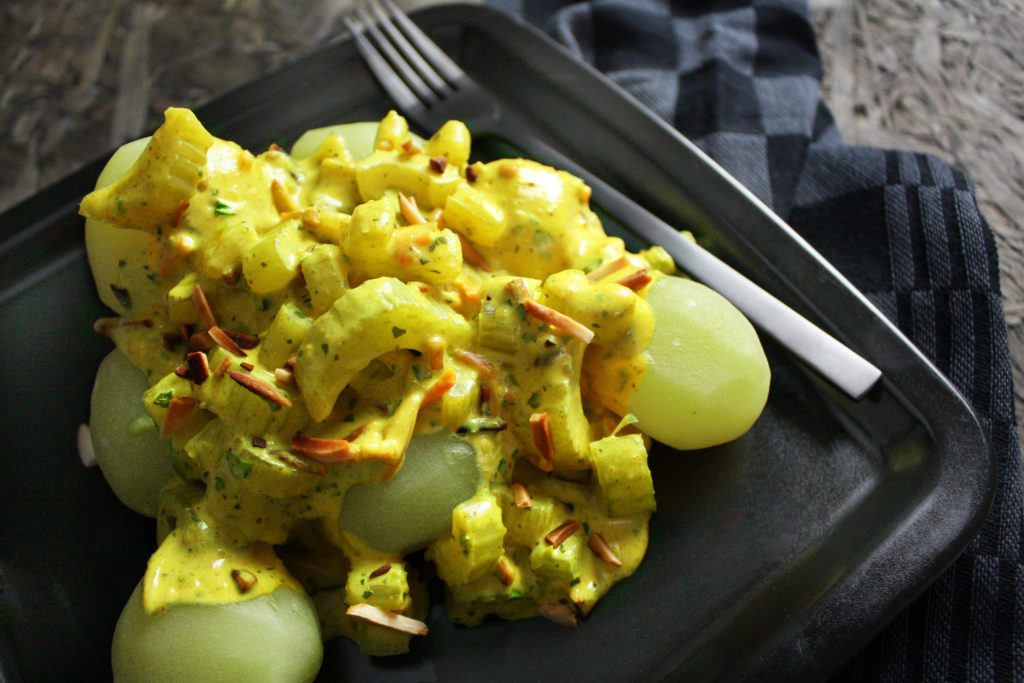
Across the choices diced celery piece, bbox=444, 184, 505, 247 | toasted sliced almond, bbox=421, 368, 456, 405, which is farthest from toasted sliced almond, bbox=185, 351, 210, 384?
diced celery piece, bbox=444, 184, 505, 247

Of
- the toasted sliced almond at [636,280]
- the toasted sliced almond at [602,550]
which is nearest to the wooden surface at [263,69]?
the toasted sliced almond at [636,280]

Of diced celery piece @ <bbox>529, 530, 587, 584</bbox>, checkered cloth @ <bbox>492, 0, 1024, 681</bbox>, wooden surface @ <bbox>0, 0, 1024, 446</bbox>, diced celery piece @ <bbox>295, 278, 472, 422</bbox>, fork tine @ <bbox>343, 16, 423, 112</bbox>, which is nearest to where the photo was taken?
diced celery piece @ <bbox>295, 278, 472, 422</bbox>

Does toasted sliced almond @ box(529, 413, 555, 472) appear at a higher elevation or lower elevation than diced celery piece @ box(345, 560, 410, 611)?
higher

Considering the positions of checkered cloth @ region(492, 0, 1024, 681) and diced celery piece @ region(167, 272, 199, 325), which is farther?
checkered cloth @ region(492, 0, 1024, 681)

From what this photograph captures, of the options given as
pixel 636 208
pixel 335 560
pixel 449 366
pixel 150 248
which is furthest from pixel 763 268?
pixel 150 248

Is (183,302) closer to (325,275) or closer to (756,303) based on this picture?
(325,275)

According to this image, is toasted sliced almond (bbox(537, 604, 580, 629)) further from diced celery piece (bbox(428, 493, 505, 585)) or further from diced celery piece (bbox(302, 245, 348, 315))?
diced celery piece (bbox(302, 245, 348, 315))

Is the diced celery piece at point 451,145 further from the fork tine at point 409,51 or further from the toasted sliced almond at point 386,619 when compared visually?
the toasted sliced almond at point 386,619
